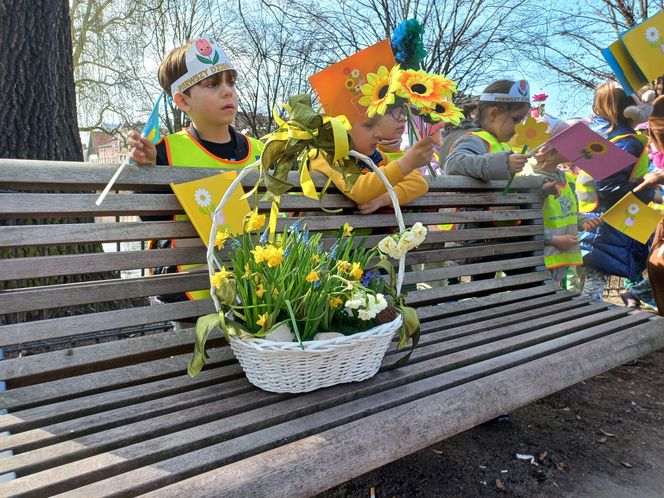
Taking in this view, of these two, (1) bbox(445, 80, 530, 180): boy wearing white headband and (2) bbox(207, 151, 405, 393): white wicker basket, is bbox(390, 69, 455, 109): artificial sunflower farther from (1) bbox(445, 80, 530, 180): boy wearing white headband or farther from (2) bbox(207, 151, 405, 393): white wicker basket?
(1) bbox(445, 80, 530, 180): boy wearing white headband

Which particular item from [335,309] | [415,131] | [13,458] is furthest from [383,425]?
[415,131]

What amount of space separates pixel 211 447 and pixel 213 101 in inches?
56.4

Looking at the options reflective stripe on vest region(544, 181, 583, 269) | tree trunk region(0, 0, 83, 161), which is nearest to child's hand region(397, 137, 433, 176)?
reflective stripe on vest region(544, 181, 583, 269)

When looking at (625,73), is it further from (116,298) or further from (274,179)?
(116,298)

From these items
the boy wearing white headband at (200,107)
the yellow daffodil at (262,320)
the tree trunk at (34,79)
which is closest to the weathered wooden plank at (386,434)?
the yellow daffodil at (262,320)

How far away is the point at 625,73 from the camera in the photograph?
9.78 feet

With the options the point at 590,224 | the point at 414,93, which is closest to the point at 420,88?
the point at 414,93

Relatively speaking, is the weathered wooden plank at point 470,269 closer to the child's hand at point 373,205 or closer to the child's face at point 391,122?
the child's hand at point 373,205

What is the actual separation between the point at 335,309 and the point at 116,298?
72 centimetres

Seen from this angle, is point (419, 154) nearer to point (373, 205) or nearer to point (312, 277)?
point (373, 205)

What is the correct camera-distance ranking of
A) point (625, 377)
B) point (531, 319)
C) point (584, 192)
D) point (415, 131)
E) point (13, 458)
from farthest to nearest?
point (584, 192) → point (625, 377) → point (531, 319) → point (415, 131) → point (13, 458)

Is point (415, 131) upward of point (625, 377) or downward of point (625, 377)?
upward

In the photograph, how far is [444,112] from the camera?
1747mm

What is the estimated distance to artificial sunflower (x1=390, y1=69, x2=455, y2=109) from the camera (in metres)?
1.65
